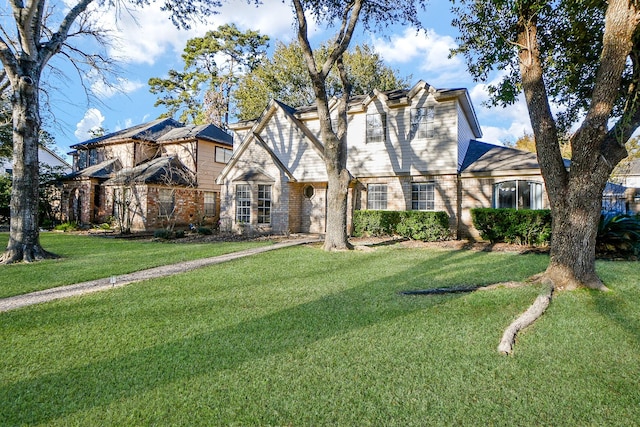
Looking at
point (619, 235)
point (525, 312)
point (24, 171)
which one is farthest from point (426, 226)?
point (24, 171)

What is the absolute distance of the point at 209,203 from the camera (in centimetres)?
2159

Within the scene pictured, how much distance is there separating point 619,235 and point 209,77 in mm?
32165

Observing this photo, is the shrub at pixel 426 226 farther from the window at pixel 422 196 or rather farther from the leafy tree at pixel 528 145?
the leafy tree at pixel 528 145

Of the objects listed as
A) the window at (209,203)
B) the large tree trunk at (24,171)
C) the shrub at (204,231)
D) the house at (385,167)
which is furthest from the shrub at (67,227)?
the large tree trunk at (24,171)

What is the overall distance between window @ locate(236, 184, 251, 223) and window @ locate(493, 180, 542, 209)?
10.6 meters

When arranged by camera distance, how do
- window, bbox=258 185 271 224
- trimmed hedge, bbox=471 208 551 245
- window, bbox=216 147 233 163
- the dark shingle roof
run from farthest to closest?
window, bbox=216 147 233 163
window, bbox=258 185 271 224
the dark shingle roof
trimmed hedge, bbox=471 208 551 245

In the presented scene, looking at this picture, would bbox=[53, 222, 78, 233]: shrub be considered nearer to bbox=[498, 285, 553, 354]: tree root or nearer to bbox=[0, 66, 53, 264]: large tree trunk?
bbox=[0, 66, 53, 264]: large tree trunk

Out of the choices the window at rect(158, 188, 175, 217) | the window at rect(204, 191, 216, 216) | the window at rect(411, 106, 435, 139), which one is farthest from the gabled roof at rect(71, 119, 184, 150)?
the window at rect(411, 106, 435, 139)

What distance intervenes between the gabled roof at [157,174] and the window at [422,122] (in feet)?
39.2

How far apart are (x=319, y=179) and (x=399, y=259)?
7.52m

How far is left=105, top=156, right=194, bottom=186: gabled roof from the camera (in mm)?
17683

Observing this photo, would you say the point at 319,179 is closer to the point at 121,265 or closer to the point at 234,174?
the point at 234,174

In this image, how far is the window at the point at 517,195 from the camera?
12.9 metres

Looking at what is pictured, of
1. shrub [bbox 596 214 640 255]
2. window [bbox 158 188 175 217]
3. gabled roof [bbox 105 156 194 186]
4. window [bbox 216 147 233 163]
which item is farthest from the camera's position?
window [bbox 216 147 233 163]
